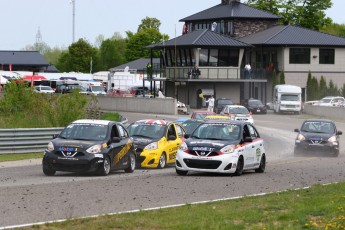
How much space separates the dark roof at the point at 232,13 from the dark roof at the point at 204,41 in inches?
305

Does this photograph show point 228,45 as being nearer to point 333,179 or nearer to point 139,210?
point 333,179

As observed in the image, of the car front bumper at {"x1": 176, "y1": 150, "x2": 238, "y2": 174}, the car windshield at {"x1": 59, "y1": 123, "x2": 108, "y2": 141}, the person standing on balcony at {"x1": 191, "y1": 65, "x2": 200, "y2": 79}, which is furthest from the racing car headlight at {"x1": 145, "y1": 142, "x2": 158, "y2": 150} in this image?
the person standing on balcony at {"x1": 191, "y1": 65, "x2": 200, "y2": 79}

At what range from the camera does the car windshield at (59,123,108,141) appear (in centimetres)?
2366

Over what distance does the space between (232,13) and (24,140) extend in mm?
62802

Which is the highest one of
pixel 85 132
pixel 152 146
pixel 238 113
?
pixel 85 132

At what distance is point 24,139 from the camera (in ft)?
103

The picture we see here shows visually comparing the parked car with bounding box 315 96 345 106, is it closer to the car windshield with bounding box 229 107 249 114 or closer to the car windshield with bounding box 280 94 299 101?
the car windshield with bounding box 280 94 299 101

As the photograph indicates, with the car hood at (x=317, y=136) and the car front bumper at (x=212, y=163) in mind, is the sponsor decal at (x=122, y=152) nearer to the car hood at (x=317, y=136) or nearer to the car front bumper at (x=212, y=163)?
the car front bumper at (x=212, y=163)

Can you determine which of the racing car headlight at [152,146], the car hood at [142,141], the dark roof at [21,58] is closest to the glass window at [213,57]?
the dark roof at [21,58]

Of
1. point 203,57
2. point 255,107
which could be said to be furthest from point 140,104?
point 203,57

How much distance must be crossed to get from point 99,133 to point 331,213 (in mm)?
11523

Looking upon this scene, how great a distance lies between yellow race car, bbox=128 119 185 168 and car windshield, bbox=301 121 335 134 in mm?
9495

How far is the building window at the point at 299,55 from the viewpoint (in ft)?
285

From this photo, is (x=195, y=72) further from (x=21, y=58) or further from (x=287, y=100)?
(x=21, y=58)
